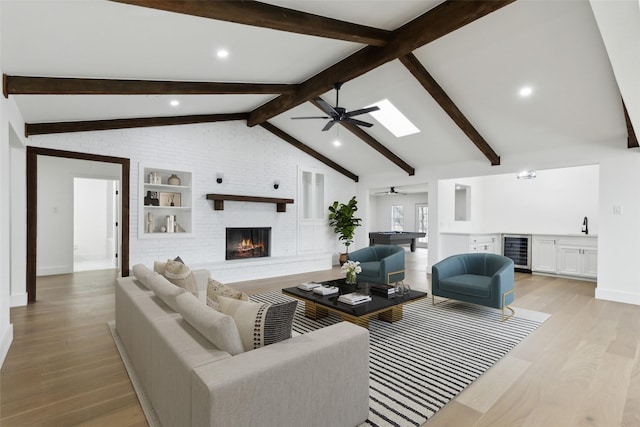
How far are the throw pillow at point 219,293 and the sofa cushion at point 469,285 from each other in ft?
9.94

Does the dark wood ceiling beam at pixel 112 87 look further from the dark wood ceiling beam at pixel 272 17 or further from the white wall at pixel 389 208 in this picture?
the white wall at pixel 389 208

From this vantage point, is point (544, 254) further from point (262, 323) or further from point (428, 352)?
point (262, 323)

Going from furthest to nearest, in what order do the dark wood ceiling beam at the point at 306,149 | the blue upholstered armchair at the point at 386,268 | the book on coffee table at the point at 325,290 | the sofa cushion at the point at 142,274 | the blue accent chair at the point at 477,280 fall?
the dark wood ceiling beam at the point at 306,149 → the blue upholstered armchair at the point at 386,268 → the blue accent chair at the point at 477,280 → the book on coffee table at the point at 325,290 → the sofa cushion at the point at 142,274

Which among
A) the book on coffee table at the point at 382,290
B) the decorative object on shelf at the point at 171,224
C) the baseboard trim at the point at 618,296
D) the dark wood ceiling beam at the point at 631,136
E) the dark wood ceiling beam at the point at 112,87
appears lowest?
the baseboard trim at the point at 618,296

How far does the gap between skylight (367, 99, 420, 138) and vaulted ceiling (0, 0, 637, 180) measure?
15cm

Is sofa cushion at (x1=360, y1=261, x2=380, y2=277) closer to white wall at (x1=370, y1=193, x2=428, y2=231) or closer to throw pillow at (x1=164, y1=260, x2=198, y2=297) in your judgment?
throw pillow at (x1=164, y1=260, x2=198, y2=297)

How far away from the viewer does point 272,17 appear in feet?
9.30

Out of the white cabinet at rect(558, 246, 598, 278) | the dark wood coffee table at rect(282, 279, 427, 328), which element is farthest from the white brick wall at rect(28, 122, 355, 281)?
the white cabinet at rect(558, 246, 598, 278)

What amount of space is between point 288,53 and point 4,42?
8.57 ft

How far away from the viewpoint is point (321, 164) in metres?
8.31

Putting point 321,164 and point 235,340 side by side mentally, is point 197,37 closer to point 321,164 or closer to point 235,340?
point 235,340

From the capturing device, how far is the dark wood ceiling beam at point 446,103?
4306 mm

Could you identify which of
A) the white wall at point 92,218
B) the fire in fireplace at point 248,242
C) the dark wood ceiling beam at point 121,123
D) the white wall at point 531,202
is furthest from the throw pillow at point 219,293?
the white wall at point 92,218

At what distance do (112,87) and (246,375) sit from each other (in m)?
3.71
